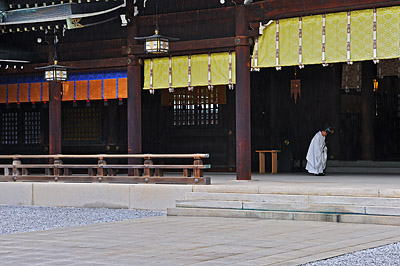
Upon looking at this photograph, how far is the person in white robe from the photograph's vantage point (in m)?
19.0

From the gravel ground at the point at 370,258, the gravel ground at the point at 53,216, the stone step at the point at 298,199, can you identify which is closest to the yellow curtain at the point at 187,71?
the stone step at the point at 298,199

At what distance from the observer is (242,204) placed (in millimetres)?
14156

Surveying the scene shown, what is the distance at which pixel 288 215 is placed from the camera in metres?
13.3

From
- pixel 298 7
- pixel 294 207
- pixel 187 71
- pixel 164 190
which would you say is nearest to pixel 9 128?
pixel 187 71

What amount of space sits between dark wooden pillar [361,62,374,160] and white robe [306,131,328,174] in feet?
4.13

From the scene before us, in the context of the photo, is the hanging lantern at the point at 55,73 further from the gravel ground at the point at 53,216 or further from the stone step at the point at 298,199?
the stone step at the point at 298,199

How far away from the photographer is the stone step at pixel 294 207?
12445 millimetres

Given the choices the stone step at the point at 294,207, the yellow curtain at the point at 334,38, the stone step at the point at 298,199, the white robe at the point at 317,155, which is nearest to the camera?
the stone step at the point at 294,207

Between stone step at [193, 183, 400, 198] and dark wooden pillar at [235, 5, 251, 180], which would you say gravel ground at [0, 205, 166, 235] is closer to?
stone step at [193, 183, 400, 198]

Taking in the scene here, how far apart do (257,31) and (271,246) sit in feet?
25.6

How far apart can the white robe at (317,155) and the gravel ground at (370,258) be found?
9424 mm

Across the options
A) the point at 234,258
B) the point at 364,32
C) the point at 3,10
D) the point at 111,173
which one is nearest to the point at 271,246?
the point at 234,258

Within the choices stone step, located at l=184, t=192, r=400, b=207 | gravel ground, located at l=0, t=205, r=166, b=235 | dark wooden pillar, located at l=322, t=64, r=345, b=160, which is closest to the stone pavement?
stone step, located at l=184, t=192, r=400, b=207

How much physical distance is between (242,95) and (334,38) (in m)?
2.55
